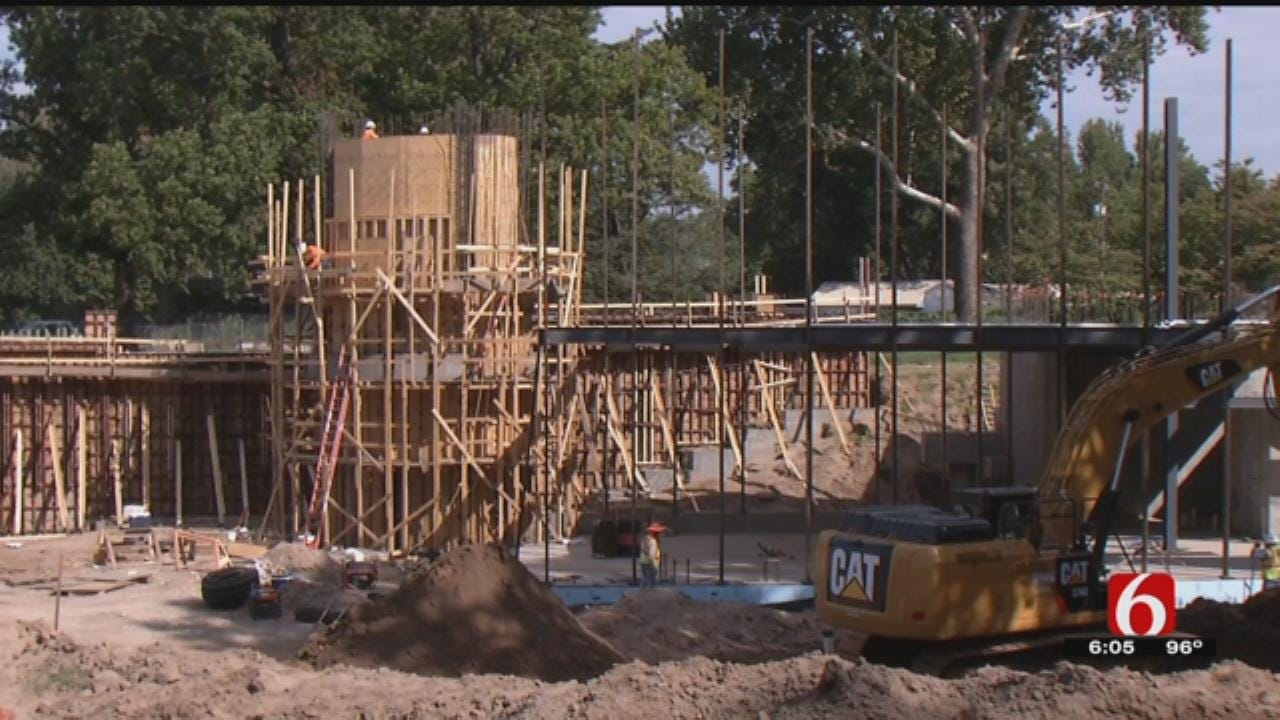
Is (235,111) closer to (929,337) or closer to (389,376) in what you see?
(389,376)

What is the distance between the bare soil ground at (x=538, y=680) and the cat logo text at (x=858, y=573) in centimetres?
65

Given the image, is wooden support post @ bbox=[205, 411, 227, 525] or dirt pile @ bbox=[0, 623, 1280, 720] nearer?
dirt pile @ bbox=[0, 623, 1280, 720]

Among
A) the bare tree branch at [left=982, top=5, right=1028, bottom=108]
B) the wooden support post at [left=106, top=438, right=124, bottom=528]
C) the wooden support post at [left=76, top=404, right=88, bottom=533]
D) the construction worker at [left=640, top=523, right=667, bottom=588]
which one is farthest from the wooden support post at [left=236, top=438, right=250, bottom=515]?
the bare tree branch at [left=982, top=5, right=1028, bottom=108]

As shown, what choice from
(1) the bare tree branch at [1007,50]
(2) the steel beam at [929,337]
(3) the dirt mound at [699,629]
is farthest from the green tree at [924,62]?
(3) the dirt mound at [699,629]

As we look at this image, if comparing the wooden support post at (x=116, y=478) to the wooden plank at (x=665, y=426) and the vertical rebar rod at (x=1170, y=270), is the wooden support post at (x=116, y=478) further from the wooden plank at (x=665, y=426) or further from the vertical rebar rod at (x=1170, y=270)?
the vertical rebar rod at (x=1170, y=270)

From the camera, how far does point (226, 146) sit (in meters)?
42.0

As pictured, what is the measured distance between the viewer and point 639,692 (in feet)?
45.3

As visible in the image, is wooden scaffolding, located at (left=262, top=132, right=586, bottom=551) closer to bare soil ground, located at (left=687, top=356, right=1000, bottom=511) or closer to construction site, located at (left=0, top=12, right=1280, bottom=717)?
construction site, located at (left=0, top=12, right=1280, bottom=717)

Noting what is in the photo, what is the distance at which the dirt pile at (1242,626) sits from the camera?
17.1 metres

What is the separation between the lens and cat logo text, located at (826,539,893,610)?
586 inches

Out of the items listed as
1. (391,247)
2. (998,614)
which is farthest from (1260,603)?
(391,247)

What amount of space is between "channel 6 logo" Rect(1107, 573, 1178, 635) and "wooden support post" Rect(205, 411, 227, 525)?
21.1 metres

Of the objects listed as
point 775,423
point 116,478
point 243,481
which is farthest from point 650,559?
point 116,478

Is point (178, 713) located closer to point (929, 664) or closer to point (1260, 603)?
point (929, 664)
